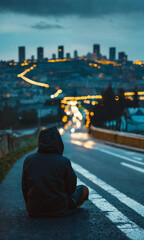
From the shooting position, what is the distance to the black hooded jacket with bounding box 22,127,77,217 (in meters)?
5.79

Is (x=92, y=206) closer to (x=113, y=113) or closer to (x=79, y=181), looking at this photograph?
(x=79, y=181)

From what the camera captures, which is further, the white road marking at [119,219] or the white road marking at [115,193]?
the white road marking at [115,193]

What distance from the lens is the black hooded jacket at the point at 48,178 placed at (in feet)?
19.0

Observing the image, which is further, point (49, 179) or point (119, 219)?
point (119, 219)

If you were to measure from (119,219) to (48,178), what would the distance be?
1.42m

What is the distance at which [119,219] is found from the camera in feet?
20.1

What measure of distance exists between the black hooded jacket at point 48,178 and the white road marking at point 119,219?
0.91 m

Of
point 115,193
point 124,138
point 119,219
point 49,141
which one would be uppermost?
point 49,141

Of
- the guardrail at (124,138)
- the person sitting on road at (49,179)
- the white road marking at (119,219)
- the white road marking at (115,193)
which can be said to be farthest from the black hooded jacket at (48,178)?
the guardrail at (124,138)

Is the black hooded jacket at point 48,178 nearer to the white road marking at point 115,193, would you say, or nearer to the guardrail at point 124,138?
the white road marking at point 115,193

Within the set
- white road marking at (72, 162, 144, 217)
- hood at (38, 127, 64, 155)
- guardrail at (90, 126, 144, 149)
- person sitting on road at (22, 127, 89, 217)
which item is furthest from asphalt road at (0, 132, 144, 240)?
guardrail at (90, 126, 144, 149)

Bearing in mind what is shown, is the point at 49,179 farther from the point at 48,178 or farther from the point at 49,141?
the point at 49,141

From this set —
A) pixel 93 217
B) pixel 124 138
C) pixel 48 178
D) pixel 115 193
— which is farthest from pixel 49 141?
pixel 124 138

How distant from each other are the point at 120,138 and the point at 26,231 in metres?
21.9
